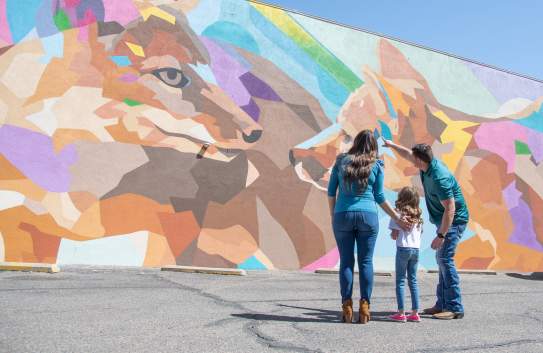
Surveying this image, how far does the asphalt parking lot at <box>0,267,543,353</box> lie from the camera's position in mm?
3713

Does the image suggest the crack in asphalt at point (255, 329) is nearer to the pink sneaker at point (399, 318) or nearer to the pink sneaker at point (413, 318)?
the pink sneaker at point (399, 318)

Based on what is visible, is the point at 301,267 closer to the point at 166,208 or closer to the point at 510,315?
the point at 166,208

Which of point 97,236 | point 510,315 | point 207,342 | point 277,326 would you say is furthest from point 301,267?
point 207,342

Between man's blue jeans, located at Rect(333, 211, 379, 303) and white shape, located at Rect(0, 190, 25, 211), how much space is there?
6.17 metres

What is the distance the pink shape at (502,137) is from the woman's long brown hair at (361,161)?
11.0 metres

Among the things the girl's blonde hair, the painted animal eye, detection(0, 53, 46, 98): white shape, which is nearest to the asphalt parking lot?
the girl's blonde hair

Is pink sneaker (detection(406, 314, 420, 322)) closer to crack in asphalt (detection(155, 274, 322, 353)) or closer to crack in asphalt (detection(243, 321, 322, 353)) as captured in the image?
crack in asphalt (detection(155, 274, 322, 353))

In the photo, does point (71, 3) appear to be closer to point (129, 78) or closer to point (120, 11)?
point (120, 11)

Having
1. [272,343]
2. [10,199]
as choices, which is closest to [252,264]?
[10,199]

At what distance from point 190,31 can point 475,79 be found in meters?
8.58

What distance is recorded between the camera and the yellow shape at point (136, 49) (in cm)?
1027

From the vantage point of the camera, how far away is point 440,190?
5398 mm

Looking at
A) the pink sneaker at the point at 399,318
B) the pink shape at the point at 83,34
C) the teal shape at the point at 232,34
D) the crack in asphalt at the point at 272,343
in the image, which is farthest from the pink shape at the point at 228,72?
the crack in asphalt at the point at 272,343

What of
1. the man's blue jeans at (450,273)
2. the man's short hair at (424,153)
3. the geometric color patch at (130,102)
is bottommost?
the man's blue jeans at (450,273)
